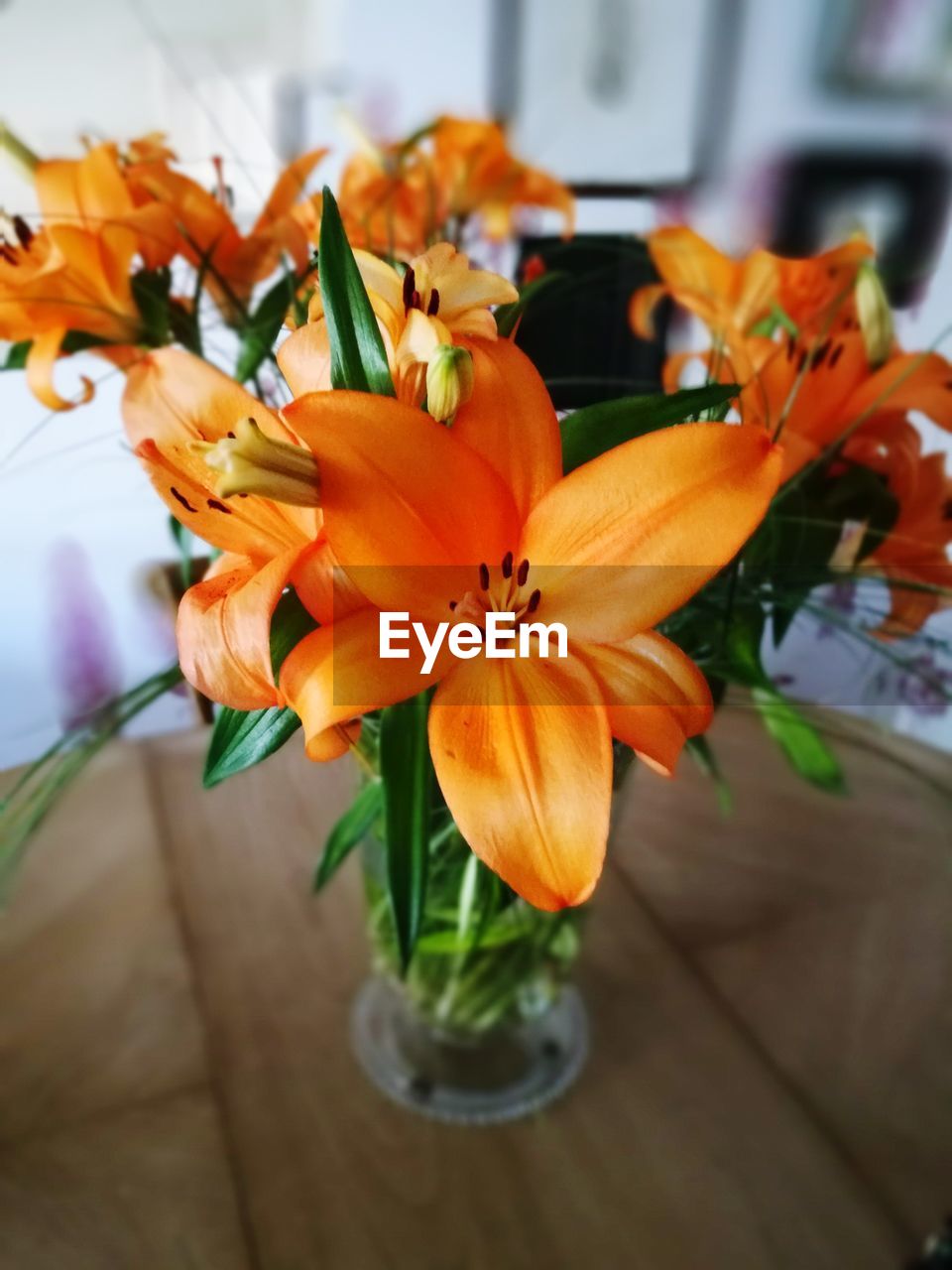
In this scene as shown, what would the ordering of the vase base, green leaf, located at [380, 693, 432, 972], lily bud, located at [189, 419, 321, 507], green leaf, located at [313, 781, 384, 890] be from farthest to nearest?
the vase base
green leaf, located at [313, 781, 384, 890]
green leaf, located at [380, 693, 432, 972]
lily bud, located at [189, 419, 321, 507]

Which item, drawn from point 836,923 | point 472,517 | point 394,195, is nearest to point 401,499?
point 472,517

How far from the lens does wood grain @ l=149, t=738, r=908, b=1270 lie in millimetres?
441

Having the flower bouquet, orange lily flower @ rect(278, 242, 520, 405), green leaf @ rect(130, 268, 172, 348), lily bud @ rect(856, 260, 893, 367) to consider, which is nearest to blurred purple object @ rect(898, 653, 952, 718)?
the flower bouquet

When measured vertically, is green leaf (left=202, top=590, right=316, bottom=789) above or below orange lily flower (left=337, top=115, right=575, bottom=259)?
below

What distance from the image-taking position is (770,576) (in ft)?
1.11

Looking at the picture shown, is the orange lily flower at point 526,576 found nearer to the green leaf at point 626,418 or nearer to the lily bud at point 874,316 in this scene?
the green leaf at point 626,418

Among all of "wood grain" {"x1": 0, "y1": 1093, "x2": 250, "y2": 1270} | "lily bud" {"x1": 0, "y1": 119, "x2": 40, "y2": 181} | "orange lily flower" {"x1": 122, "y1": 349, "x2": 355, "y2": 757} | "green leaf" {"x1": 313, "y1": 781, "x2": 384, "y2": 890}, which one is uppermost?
"lily bud" {"x1": 0, "y1": 119, "x2": 40, "y2": 181}

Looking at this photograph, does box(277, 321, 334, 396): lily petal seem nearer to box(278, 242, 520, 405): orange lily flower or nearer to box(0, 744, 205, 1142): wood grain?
box(278, 242, 520, 405): orange lily flower

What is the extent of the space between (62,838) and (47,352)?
0.41 m

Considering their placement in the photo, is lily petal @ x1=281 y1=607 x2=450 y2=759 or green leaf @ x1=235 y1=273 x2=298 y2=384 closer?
lily petal @ x1=281 y1=607 x2=450 y2=759

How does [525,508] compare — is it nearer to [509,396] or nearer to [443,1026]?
[509,396]

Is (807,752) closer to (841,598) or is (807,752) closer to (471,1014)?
(841,598)

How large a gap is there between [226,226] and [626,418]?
22 cm

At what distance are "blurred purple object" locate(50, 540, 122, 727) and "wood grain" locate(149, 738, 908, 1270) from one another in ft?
0.44
